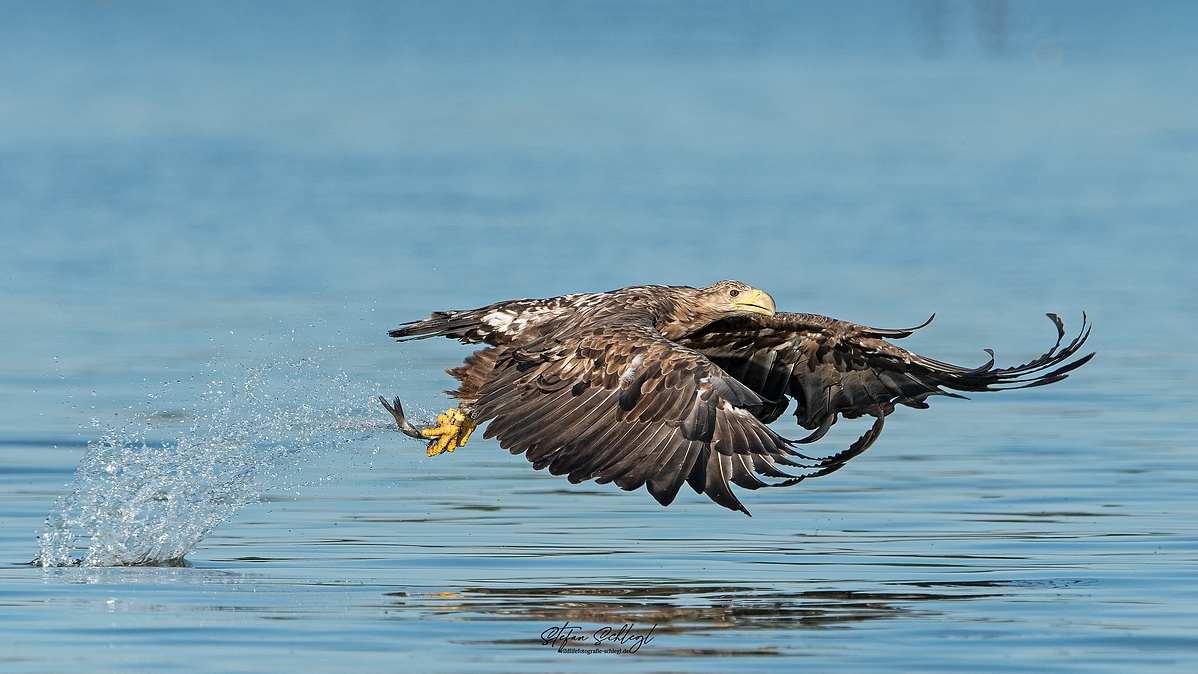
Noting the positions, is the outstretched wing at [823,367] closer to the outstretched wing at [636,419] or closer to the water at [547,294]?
the water at [547,294]

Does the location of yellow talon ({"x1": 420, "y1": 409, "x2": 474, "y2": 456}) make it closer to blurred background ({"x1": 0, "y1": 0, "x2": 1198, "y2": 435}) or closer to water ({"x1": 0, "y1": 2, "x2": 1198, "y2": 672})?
water ({"x1": 0, "y1": 2, "x2": 1198, "y2": 672})

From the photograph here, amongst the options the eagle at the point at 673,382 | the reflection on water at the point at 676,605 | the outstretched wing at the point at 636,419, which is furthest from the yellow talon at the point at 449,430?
the reflection on water at the point at 676,605

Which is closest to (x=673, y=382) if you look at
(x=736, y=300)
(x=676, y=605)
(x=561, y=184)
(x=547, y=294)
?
(x=676, y=605)

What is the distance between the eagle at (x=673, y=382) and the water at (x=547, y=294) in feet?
1.74

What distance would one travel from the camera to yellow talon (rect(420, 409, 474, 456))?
988 centimetres

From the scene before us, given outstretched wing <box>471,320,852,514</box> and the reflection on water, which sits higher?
outstretched wing <box>471,320,852,514</box>

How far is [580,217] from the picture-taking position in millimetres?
24812

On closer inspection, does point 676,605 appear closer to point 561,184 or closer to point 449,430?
point 449,430

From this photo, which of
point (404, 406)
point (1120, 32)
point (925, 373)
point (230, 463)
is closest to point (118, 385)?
point (404, 406)

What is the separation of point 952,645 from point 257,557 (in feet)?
10.6

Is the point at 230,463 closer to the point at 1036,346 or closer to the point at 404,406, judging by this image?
the point at 404,406

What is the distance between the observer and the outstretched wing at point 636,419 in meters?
8.20

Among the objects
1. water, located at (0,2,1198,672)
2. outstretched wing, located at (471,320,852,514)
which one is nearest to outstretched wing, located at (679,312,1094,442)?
water, located at (0,2,1198,672)

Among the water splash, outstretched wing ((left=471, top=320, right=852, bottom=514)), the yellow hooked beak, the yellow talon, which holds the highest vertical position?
the yellow hooked beak
